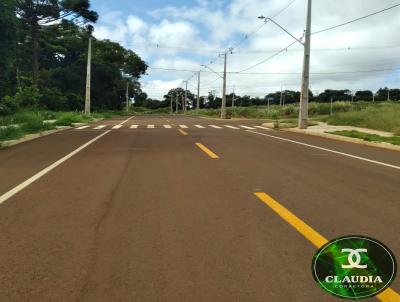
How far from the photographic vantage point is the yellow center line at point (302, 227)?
3.98 metres

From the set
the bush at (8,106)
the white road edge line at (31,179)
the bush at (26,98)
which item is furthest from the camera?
the bush at (26,98)

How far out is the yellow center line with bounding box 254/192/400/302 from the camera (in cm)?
398

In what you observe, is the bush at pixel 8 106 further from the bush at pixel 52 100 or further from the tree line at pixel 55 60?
the bush at pixel 52 100

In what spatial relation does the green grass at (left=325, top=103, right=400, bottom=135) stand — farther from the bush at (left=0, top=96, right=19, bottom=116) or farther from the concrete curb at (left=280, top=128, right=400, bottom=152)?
the bush at (left=0, top=96, right=19, bottom=116)

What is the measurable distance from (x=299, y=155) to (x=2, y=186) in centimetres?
850

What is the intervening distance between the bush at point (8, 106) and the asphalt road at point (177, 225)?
85.1ft

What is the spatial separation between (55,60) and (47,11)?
27830 millimetres

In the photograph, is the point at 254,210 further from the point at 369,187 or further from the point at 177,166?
the point at 177,166

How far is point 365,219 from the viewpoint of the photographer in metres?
6.53

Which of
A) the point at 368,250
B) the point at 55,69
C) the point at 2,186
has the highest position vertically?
the point at 55,69

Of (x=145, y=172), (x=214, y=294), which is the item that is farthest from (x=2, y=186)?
(x=214, y=294)

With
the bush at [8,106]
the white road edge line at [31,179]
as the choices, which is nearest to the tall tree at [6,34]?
the bush at [8,106]

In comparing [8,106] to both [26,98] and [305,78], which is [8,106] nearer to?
[26,98]

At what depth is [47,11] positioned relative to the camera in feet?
202
